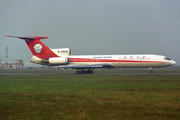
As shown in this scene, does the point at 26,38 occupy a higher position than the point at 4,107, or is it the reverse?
the point at 26,38

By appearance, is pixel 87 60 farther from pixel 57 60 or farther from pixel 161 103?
pixel 161 103

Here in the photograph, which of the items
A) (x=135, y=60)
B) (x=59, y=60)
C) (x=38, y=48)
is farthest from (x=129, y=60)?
(x=38, y=48)

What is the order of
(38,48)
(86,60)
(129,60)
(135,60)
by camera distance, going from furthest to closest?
(86,60) → (38,48) → (129,60) → (135,60)

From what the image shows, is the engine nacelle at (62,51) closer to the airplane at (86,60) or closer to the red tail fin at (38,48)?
the airplane at (86,60)

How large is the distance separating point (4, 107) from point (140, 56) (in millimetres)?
32933

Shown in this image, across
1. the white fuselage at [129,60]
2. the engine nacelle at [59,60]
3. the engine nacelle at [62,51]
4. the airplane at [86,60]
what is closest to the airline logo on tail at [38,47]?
the airplane at [86,60]

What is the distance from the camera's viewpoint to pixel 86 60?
137ft

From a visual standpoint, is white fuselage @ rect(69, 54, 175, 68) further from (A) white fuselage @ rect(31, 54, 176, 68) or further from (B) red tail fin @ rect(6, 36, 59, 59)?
(B) red tail fin @ rect(6, 36, 59, 59)

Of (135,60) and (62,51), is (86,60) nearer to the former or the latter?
(62,51)

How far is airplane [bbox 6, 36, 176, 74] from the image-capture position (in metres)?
39.6

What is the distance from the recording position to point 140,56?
39.9 m

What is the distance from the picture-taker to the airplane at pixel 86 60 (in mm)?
39594

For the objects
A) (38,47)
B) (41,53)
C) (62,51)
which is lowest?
(41,53)

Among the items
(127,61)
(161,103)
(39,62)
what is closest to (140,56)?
(127,61)
